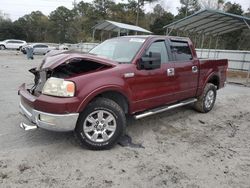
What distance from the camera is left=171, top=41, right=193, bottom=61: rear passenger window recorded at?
5.56m

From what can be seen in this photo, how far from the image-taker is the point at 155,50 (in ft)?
16.6

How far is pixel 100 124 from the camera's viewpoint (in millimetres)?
4109

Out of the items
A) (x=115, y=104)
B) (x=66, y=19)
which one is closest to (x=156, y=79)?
(x=115, y=104)

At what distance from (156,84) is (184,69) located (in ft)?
3.31

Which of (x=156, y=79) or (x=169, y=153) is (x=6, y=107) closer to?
(x=156, y=79)

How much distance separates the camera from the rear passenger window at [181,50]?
5562 millimetres

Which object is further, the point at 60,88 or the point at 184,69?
the point at 184,69

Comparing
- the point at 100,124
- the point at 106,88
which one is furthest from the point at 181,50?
the point at 100,124

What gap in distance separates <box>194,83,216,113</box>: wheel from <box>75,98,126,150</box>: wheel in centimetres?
293

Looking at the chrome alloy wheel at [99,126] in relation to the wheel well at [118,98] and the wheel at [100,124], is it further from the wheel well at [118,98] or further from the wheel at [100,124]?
the wheel well at [118,98]

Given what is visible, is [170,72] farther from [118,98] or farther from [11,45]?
[11,45]

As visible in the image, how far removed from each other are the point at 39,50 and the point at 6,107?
87.7 feet

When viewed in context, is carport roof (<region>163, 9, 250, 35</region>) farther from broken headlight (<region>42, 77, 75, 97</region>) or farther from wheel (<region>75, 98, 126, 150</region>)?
broken headlight (<region>42, 77, 75, 97</region>)

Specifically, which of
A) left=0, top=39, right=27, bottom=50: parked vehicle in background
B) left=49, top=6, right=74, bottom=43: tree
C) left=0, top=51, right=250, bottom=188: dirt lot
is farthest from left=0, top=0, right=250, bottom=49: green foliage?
left=0, top=51, right=250, bottom=188: dirt lot
